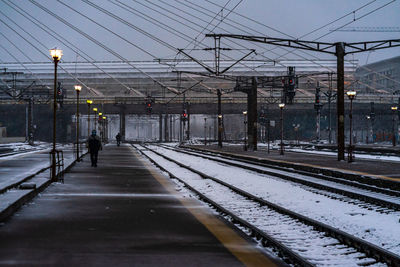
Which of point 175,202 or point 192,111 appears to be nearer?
point 175,202

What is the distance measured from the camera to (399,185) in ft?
62.3

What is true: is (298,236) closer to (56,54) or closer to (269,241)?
(269,241)

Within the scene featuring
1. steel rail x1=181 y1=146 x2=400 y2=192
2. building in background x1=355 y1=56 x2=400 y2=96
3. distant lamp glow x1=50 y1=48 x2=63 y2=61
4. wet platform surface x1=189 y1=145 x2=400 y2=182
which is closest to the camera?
steel rail x1=181 y1=146 x2=400 y2=192

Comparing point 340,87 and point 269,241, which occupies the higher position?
point 340,87

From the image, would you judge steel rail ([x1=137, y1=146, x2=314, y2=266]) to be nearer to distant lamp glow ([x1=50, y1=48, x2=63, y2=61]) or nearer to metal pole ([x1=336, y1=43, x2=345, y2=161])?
distant lamp glow ([x1=50, y1=48, x2=63, y2=61])

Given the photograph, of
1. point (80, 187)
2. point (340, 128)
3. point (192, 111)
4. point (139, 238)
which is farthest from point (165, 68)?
point (139, 238)

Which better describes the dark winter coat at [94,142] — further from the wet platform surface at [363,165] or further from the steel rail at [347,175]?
the wet platform surface at [363,165]

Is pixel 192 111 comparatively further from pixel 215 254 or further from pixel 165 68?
pixel 215 254

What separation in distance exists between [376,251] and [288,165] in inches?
942

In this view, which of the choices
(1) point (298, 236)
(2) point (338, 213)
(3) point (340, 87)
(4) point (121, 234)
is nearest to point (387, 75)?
(3) point (340, 87)

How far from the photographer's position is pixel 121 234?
995 centimetres

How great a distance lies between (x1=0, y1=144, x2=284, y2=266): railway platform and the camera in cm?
790

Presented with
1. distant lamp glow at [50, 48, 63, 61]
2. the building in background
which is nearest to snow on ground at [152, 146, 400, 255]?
distant lamp glow at [50, 48, 63, 61]

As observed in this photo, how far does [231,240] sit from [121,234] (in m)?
1.89
